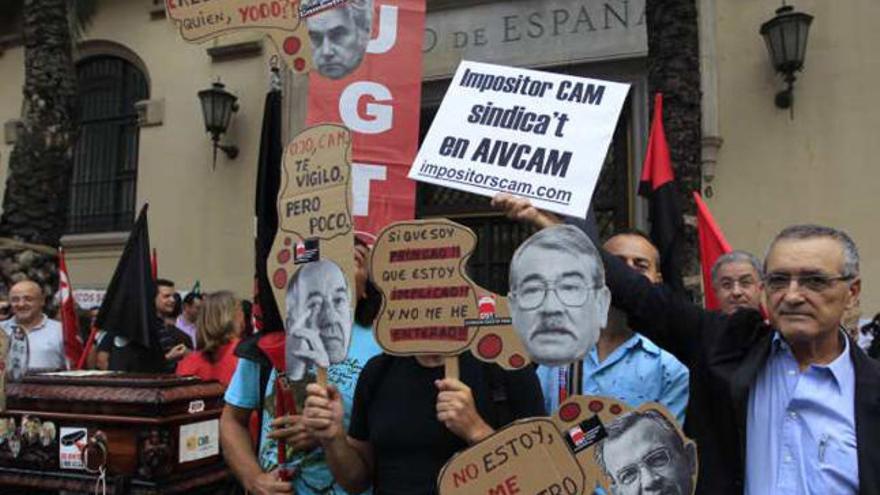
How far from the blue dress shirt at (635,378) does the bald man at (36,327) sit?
162 inches

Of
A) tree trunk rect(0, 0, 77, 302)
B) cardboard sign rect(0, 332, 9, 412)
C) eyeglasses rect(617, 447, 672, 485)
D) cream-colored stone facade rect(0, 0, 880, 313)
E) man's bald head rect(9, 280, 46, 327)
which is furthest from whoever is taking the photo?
tree trunk rect(0, 0, 77, 302)

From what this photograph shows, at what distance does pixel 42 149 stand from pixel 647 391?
6.10 m

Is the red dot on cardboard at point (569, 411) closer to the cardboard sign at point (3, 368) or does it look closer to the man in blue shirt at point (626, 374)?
the man in blue shirt at point (626, 374)

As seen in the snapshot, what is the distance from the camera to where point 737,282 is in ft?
10.7

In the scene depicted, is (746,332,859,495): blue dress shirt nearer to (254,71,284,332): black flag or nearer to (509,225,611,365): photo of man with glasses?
(509,225,611,365): photo of man with glasses

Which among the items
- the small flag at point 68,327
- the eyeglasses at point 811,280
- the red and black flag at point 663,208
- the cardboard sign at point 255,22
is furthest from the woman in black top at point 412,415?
the small flag at point 68,327

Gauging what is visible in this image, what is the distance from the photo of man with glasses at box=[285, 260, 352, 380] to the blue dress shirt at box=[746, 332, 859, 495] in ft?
3.72

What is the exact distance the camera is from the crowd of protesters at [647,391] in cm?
179

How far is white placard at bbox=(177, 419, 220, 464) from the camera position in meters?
3.25

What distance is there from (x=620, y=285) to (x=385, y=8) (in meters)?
1.73

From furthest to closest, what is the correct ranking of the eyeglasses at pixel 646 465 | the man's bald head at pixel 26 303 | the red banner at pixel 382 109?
the man's bald head at pixel 26 303 → the red banner at pixel 382 109 → the eyeglasses at pixel 646 465

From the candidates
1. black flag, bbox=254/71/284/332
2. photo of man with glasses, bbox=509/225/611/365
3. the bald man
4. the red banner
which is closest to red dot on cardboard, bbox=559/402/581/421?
photo of man with glasses, bbox=509/225/611/365

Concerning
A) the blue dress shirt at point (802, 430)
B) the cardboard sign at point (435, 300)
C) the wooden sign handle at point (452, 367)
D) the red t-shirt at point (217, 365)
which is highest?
the cardboard sign at point (435, 300)

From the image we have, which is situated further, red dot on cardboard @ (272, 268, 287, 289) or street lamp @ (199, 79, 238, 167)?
street lamp @ (199, 79, 238, 167)
